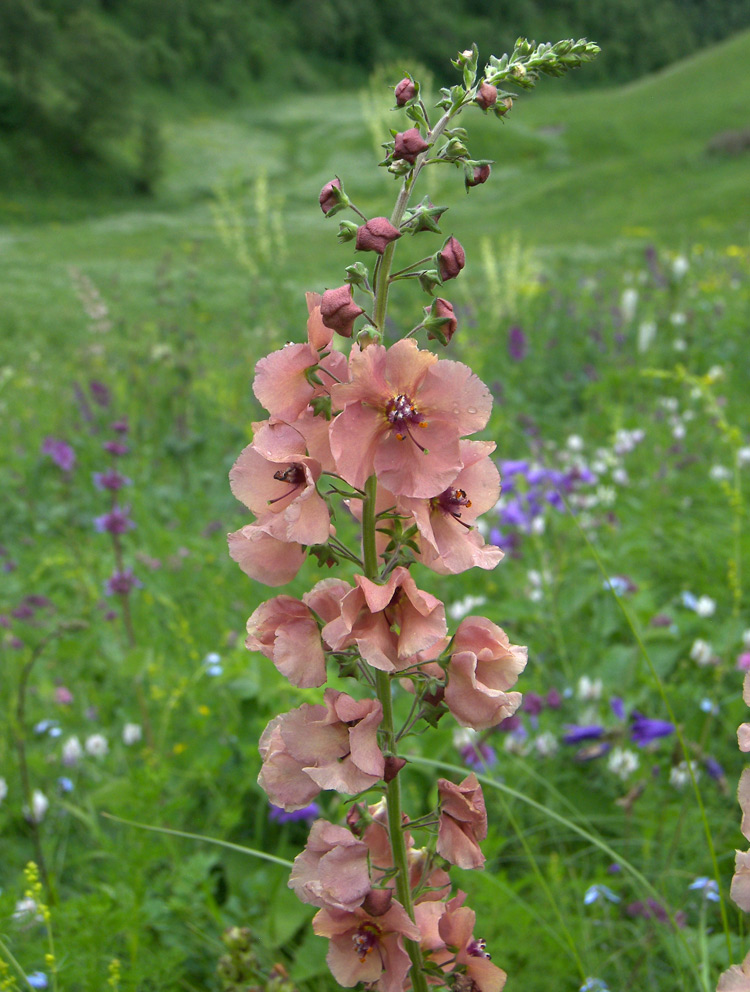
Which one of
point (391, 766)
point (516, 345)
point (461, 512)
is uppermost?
point (461, 512)

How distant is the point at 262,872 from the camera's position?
2271 mm

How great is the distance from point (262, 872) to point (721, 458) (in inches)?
140

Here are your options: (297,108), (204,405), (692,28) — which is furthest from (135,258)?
(692,28)

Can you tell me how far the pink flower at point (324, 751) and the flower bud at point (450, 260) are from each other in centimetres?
59

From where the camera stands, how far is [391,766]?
3.80 feet

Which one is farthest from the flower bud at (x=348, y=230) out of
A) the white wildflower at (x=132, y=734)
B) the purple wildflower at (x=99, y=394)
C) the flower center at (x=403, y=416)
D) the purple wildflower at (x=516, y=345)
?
the purple wildflower at (x=516, y=345)

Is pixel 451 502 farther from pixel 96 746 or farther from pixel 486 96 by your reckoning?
pixel 96 746

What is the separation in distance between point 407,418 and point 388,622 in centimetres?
28

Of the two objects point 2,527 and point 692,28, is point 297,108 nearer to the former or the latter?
point 692,28

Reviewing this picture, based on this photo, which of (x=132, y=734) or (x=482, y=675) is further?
(x=132, y=734)

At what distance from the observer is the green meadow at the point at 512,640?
6.59ft

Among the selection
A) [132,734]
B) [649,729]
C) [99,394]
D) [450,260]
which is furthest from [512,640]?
[99,394]

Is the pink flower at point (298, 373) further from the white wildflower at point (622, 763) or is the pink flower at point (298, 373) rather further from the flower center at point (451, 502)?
the white wildflower at point (622, 763)

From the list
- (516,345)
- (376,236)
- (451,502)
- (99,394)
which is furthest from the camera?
(516,345)
